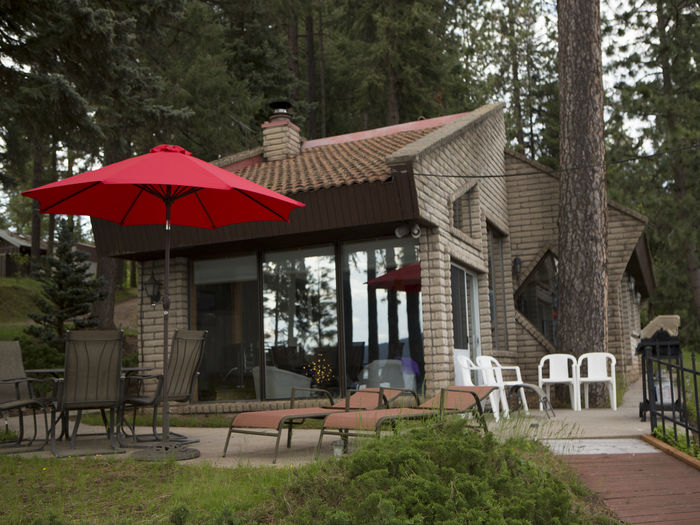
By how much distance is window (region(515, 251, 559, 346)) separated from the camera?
536 inches

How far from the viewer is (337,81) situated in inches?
1020

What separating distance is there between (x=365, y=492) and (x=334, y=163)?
7777 mm

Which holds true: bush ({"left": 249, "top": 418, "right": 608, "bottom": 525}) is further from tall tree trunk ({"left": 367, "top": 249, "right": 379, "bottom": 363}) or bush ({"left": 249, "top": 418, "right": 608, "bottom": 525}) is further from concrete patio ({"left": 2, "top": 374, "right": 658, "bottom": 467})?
tall tree trunk ({"left": 367, "top": 249, "right": 379, "bottom": 363})

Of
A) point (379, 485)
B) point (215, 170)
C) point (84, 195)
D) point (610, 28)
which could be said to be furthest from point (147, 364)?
point (610, 28)

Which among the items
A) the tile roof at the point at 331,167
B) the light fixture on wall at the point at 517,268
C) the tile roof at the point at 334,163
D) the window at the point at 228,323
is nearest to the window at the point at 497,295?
the light fixture on wall at the point at 517,268

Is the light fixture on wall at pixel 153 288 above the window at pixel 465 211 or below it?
below

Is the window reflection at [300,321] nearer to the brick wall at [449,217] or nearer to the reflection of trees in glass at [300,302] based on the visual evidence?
the reflection of trees in glass at [300,302]

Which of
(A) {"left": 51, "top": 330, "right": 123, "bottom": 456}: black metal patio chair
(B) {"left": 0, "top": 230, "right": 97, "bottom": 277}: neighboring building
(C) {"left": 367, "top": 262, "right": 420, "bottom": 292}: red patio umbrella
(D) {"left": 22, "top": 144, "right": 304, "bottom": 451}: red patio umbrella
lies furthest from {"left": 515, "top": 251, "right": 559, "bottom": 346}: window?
(B) {"left": 0, "top": 230, "right": 97, "bottom": 277}: neighboring building

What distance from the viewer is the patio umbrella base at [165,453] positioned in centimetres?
551

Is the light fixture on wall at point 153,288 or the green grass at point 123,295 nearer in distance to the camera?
the light fixture on wall at point 153,288

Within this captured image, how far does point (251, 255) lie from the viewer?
1020 cm

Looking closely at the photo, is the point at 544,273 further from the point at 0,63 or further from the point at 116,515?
the point at 116,515

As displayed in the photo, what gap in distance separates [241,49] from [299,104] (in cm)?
246

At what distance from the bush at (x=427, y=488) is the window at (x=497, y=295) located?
27.3 ft
